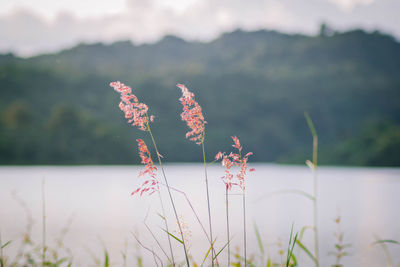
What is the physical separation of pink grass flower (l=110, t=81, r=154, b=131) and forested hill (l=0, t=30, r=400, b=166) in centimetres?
4532

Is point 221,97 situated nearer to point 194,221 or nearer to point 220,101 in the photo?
point 220,101

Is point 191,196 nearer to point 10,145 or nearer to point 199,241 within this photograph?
point 199,241

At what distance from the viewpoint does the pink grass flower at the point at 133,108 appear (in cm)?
187

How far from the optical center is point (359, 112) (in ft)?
201

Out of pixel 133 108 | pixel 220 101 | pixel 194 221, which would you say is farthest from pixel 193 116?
pixel 220 101

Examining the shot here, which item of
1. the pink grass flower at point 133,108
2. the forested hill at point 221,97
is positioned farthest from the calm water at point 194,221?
the forested hill at point 221,97

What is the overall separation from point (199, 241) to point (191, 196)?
4.93 m

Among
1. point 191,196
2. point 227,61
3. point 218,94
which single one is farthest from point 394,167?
point 191,196

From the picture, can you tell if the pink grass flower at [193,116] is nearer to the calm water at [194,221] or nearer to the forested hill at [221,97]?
the calm water at [194,221]

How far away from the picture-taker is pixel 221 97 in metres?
63.4

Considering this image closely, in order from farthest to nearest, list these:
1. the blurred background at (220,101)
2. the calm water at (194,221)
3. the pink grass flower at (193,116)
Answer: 1. the blurred background at (220,101)
2. the calm water at (194,221)
3. the pink grass flower at (193,116)

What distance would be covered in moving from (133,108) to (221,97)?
61.7m

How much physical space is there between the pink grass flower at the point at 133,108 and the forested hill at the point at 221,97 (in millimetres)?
45319

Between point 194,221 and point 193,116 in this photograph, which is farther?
point 194,221
